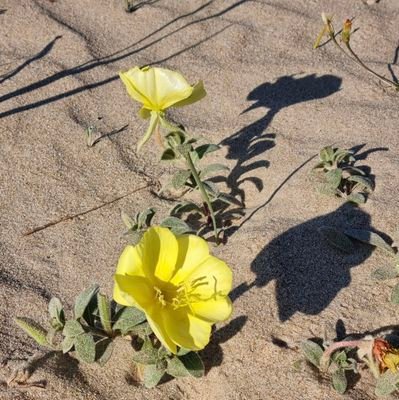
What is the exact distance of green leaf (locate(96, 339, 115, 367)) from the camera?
5.97 feet

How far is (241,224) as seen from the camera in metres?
2.33

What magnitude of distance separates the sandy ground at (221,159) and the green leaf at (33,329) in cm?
8

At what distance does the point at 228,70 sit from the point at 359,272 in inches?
50.5

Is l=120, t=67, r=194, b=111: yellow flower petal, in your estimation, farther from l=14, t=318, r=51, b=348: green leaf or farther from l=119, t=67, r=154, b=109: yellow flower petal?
l=14, t=318, r=51, b=348: green leaf

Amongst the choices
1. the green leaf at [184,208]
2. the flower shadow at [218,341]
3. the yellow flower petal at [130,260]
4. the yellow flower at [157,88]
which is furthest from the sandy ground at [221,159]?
the yellow flower at [157,88]

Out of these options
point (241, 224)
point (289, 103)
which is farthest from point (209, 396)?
point (289, 103)

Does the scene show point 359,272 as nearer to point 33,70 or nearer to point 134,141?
point 134,141

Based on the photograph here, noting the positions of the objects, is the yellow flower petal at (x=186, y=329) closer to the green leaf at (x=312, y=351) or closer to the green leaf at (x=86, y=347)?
the green leaf at (x=86, y=347)

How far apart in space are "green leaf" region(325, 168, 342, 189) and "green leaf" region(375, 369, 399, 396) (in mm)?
735

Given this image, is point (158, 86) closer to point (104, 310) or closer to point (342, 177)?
point (104, 310)

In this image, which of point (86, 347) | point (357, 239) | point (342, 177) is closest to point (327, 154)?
point (342, 177)

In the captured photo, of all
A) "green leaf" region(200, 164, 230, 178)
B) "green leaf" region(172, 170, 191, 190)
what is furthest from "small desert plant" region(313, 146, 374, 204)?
"green leaf" region(172, 170, 191, 190)

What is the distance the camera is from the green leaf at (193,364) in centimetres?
179

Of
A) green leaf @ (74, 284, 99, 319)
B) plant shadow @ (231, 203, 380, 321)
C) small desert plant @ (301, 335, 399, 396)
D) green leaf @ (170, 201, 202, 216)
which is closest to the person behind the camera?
small desert plant @ (301, 335, 399, 396)
